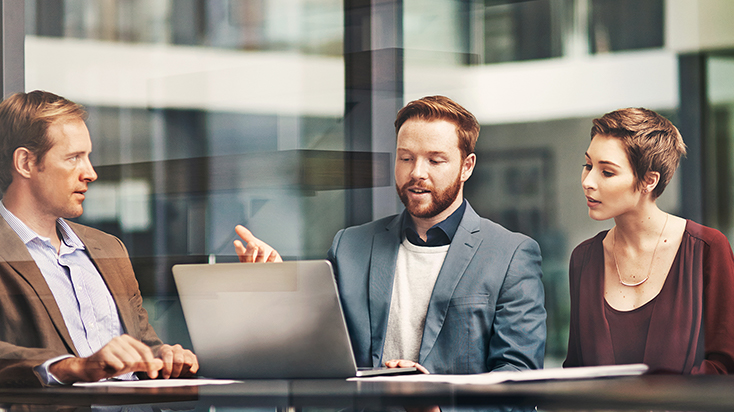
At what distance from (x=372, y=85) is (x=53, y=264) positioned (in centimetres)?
78

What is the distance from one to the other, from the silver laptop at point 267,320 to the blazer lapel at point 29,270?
384 millimetres

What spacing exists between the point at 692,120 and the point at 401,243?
62cm

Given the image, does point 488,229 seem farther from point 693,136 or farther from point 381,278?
point 693,136

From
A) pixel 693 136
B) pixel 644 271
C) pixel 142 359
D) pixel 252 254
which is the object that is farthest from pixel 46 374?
pixel 693 136

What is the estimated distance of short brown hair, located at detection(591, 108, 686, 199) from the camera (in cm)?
132

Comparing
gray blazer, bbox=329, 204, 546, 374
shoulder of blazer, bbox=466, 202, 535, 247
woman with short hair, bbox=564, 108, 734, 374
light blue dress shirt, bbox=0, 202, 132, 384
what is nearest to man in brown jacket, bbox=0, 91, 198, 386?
light blue dress shirt, bbox=0, 202, 132, 384

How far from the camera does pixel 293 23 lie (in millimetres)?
1664

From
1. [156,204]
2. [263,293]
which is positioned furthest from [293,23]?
[263,293]

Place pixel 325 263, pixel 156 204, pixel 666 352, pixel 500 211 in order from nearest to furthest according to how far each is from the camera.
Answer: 1. pixel 325 263
2. pixel 666 352
3. pixel 500 211
4. pixel 156 204

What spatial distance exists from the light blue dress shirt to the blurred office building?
14cm

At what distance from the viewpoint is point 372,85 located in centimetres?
162

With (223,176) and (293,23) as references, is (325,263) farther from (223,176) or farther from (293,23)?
(293,23)

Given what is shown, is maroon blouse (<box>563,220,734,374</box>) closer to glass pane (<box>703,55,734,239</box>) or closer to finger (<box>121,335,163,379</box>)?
glass pane (<box>703,55,734,239</box>)

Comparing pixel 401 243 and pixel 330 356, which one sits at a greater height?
pixel 401 243
